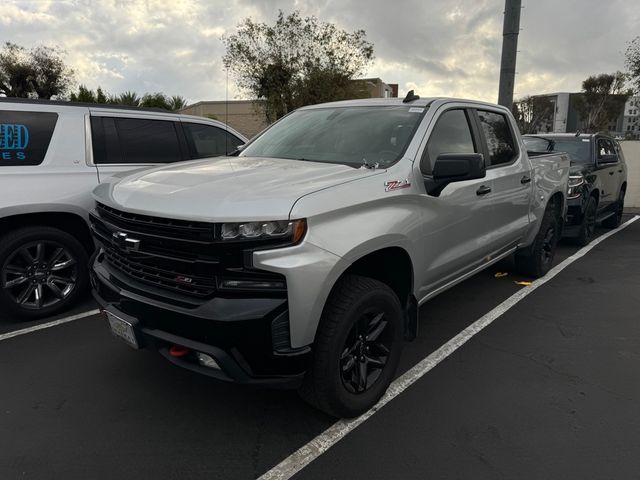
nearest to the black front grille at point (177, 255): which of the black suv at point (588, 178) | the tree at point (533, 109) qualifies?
the black suv at point (588, 178)

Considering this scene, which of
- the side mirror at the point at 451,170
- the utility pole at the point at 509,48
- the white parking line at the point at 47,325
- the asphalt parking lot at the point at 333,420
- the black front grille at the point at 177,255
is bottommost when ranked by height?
the asphalt parking lot at the point at 333,420

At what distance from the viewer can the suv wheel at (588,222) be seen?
7.67m

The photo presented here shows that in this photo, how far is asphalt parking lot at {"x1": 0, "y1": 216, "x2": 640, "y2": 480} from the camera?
2547mm

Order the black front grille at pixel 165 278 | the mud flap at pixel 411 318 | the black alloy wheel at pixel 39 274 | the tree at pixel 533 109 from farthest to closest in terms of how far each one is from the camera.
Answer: the tree at pixel 533 109 < the black alloy wheel at pixel 39 274 < the mud flap at pixel 411 318 < the black front grille at pixel 165 278

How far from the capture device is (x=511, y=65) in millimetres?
10094

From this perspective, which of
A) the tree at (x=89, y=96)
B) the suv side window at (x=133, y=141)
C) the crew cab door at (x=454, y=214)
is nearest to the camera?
the crew cab door at (x=454, y=214)

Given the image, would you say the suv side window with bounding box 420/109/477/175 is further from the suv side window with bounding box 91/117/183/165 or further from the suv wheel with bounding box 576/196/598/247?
the suv wheel with bounding box 576/196/598/247

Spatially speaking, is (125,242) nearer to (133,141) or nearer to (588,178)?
(133,141)

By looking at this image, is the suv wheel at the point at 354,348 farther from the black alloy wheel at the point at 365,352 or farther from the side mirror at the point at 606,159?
the side mirror at the point at 606,159

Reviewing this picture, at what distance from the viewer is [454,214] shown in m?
3.55

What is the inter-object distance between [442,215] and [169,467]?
2.28 metres

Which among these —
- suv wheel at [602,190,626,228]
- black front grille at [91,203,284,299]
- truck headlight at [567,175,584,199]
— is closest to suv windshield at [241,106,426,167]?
black front grille at [91,203,284,299]

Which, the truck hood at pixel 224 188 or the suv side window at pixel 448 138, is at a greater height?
the suv side window at pixel 448 138

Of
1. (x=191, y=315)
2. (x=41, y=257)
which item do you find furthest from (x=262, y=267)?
(x=41, y=257)
